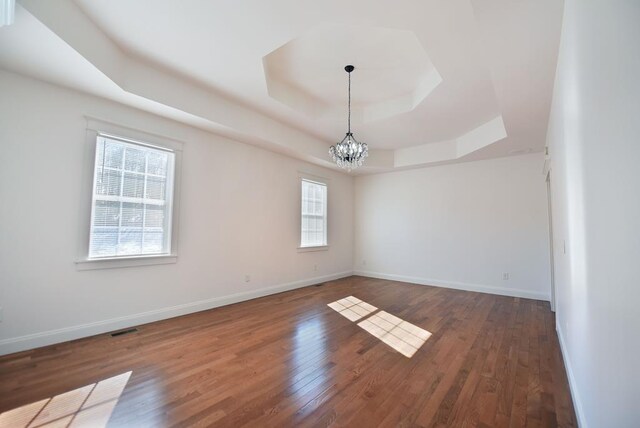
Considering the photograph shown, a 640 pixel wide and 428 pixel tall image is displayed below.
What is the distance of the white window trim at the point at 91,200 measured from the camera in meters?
2.93

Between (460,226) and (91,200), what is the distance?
239 inches

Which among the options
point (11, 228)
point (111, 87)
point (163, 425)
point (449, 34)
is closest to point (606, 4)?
point (449, 34)

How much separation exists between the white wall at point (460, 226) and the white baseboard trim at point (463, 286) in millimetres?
17

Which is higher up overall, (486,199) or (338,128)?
(338,128)

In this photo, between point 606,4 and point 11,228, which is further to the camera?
point 11,228

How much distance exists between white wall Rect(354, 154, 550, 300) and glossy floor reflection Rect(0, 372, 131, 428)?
18.2 feet

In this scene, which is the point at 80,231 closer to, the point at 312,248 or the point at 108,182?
A: the point at 108,182

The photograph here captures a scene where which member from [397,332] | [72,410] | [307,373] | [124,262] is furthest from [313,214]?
[72,410]

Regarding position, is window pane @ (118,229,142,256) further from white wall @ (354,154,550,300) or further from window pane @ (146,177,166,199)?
white wall @ (354,154,550,300)

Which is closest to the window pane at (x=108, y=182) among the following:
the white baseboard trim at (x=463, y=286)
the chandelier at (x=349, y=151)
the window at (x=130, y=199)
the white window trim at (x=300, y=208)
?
the window at (x=130, y=199)

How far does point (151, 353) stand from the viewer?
2.58m

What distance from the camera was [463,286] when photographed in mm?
5457

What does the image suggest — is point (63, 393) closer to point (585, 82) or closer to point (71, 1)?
point (71, 1)

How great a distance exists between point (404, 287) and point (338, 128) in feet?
11.5
